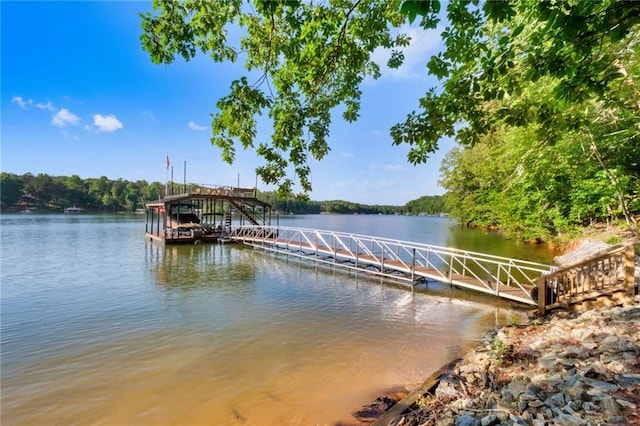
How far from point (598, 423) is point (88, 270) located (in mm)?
17130

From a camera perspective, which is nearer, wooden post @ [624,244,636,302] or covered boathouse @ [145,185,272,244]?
Result: wooden post @ [624,244,636,302]

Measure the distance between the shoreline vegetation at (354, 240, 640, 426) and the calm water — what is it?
990mm

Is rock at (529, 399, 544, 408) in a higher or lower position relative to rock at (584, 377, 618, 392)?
lower

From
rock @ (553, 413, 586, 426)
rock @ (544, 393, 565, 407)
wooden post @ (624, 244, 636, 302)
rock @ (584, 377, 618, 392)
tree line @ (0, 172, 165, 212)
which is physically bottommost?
rock @ (544, 393, 565, 407)

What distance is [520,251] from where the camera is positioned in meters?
19.2

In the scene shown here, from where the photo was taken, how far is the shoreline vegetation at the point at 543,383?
2670 mm

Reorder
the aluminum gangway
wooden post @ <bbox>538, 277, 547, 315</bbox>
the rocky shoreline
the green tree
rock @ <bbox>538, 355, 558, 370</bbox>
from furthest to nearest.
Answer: the green tree, the aluminum gangway, wooden post @ <bbox>538, 277, 547, 315</bbox>, rock @ <bbox>538, 355, 558, 370</bbox>, the rocky shoreline

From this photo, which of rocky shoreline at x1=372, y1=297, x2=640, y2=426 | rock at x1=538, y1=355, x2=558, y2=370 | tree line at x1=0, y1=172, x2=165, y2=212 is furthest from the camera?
tree line at x1=0, y1=172, x2=165, y2=212

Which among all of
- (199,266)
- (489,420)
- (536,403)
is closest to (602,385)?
(536,403)

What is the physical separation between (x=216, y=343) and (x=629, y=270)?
27.1 feet

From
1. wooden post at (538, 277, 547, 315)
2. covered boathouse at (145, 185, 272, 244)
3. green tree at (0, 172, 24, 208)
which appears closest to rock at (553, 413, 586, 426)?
wooden post at (538, 277, 547, 315)

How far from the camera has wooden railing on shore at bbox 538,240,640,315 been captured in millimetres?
5750

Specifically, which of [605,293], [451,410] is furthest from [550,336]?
[451,410]

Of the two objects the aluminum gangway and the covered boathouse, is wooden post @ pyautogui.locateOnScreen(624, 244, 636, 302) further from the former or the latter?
the covered boathouse
